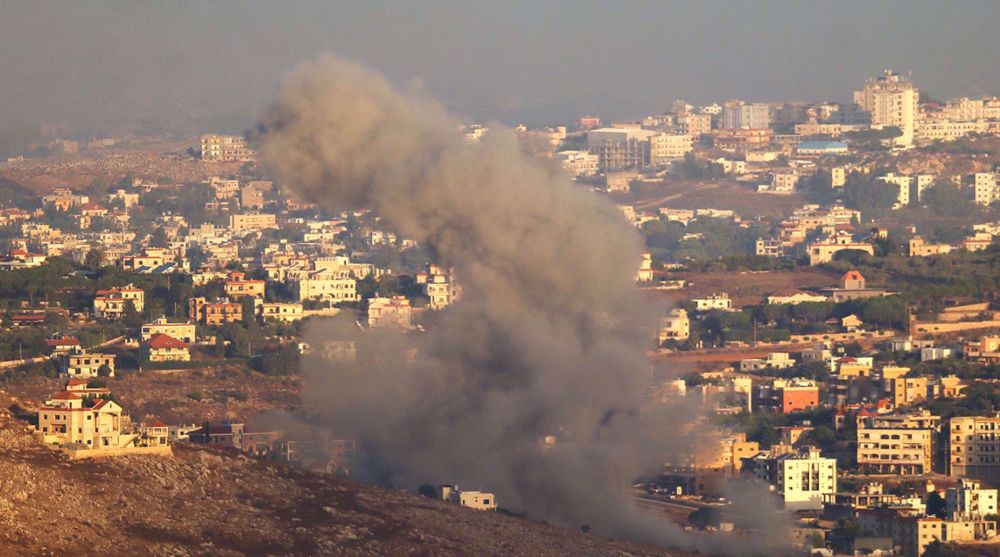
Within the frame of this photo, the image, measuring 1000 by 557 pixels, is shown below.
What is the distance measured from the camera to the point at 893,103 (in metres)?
151

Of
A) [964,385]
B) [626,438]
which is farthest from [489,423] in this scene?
[964,385]

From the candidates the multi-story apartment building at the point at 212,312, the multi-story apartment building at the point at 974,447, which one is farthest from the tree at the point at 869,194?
the multi-story apartment building at the point at 974,447

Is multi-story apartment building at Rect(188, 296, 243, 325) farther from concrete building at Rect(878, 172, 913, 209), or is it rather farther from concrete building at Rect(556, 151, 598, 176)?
concrete building at Rect(556, 151, 598, 176)

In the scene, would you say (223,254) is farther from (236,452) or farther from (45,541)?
(45,541)

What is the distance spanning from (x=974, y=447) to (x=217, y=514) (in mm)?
20343

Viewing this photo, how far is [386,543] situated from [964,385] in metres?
26.1

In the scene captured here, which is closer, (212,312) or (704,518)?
(704,518)

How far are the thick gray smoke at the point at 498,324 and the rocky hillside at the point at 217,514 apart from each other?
9.49 feet

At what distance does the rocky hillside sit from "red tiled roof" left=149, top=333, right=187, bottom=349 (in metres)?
20.8

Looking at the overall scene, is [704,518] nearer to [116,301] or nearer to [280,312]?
[116,301]

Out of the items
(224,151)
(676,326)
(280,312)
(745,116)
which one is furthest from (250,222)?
(676,326)

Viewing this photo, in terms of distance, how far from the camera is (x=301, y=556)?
37.1 m

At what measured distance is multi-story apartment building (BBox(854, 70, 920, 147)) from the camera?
14888cm

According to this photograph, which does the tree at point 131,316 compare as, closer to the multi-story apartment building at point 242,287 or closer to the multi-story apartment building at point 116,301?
the multi-story apartment building at point 116,301
